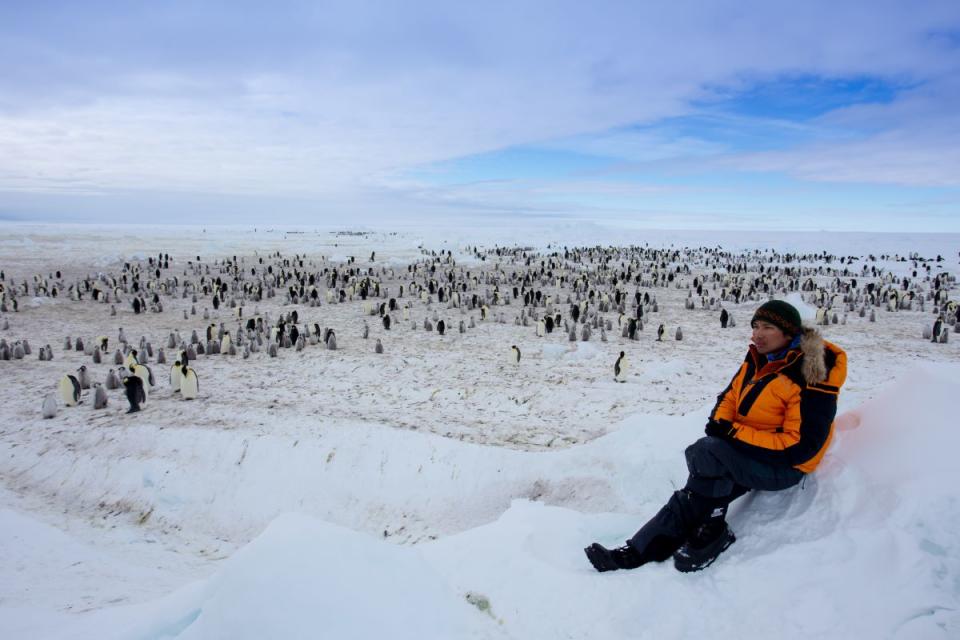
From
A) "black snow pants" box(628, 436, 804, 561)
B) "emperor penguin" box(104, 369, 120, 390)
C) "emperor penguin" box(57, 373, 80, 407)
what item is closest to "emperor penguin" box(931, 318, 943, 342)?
"black snow pants" box(628, 436, 804, 561)

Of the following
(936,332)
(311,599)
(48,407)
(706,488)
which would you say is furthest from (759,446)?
(936,332)

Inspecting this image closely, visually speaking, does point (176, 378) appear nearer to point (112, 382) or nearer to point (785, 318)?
point (112, 382)

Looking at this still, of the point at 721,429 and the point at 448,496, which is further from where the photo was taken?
the point at 448,496

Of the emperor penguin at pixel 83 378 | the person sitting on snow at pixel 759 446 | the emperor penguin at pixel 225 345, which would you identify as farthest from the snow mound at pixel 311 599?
the emperor penguin at pixel 225 345

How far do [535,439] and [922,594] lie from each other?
495 centimetres

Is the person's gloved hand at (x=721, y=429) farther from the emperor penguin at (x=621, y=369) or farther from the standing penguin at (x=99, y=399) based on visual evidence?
the standing penguin at (x=99, y=399)

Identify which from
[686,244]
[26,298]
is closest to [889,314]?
[26,298]

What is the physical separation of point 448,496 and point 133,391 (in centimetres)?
486

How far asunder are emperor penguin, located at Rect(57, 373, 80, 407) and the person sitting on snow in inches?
320

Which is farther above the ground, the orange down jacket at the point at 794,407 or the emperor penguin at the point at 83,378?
the orange down jacket at the point at 794,407

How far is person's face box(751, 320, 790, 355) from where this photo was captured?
3396 millimetres

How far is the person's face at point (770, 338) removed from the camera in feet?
11.1

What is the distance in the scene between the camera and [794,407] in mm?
3188

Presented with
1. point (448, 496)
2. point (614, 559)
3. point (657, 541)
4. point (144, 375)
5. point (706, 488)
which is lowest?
point (448, 496)
